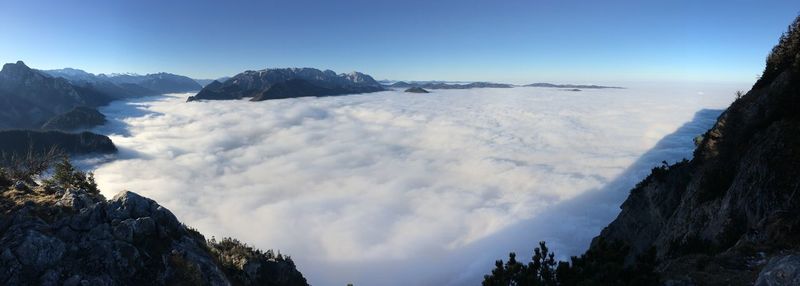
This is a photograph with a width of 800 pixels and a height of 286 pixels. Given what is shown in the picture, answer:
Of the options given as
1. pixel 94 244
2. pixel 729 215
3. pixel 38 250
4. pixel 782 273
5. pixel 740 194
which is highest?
pixel 782 273

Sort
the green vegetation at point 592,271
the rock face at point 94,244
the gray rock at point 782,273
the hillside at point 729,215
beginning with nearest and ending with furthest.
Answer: the gray rock at point 782,273 → the green vegetation at point 592,271 → the hillside at point 729,215 → the rock face at point 94,244

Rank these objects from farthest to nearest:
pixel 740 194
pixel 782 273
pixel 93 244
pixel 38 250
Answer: pixel 740 194, pixel 93 244, pixel 38 250, pixel 782 273

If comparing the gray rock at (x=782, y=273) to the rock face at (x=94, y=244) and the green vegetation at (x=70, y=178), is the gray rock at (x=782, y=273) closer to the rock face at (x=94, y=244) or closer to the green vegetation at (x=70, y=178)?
the rock face at (x=94, y=244)

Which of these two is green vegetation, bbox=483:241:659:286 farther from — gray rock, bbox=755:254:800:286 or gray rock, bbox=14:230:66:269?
gray rock, bbox=14:230:66:269

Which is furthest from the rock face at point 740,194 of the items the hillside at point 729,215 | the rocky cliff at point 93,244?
the rocky cliff at point 93,244

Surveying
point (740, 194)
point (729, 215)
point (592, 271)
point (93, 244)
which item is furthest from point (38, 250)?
point (740, 194)

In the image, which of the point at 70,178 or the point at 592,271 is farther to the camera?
the point at 70,178

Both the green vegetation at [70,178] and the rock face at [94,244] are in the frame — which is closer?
the rock face at [94,244]

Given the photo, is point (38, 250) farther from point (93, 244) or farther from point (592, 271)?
point (592, 271)
